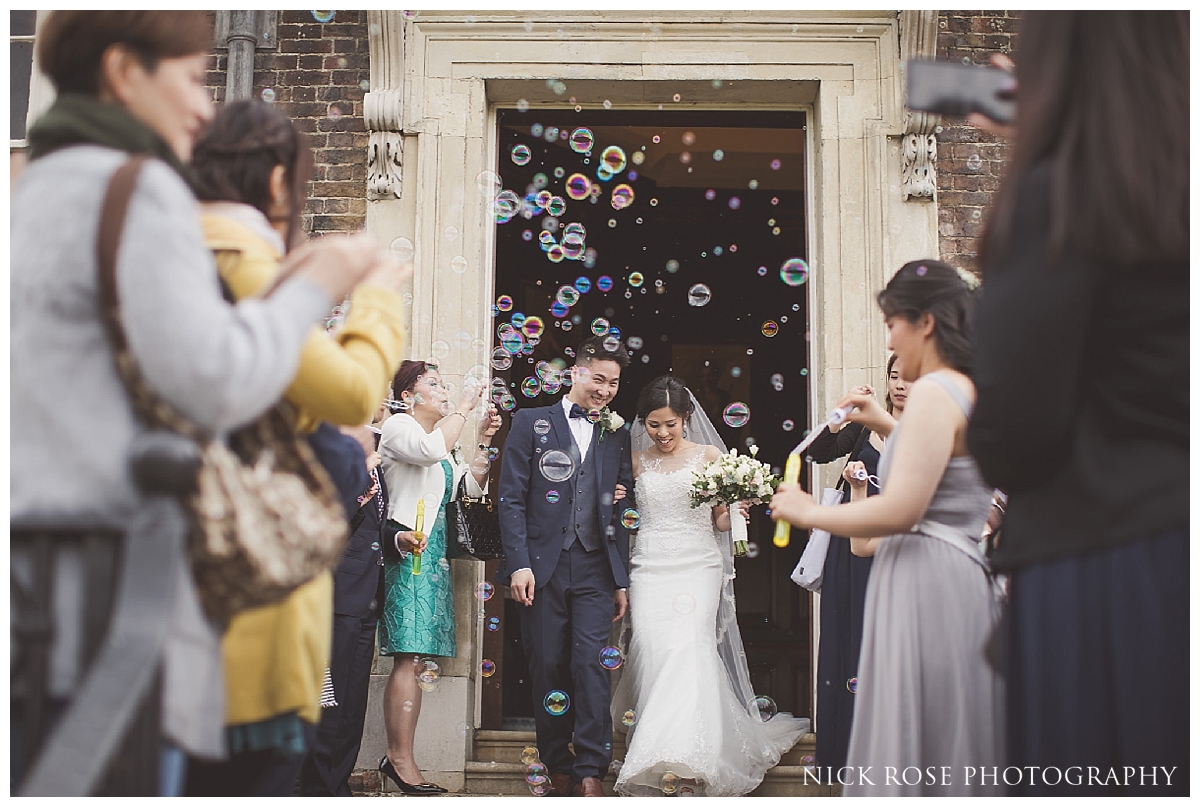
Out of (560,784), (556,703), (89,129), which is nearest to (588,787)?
(560,784)

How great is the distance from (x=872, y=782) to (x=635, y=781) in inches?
117

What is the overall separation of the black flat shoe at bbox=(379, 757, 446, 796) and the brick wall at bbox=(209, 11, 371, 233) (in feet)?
10.5

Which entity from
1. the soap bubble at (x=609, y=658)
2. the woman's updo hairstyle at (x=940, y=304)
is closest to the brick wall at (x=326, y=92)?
the soap bubble at (x=609, y=658)

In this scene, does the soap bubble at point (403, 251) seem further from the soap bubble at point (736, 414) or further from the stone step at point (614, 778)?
the stone step at point (614, 778)

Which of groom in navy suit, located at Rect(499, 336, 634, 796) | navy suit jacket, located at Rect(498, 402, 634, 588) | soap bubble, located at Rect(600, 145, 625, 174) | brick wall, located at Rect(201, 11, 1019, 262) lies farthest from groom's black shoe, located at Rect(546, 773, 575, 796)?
brick wall, located at Rect(201, 11, 1019, 262)

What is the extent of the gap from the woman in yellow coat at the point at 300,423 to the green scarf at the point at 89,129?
0.25m

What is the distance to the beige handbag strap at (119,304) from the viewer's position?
5.26ft

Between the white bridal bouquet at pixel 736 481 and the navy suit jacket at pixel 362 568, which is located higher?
the white bridal bouquet at pixel 736 481

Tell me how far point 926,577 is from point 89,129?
223 cm

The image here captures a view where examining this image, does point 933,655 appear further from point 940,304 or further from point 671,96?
point 671,96

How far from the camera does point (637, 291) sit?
11633mm

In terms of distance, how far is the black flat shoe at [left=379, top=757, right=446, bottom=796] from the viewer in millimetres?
5512

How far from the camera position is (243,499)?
5.75 feet

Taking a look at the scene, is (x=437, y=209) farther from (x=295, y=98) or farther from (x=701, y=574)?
(x=701, y=574)
